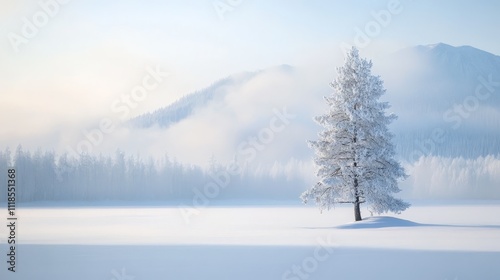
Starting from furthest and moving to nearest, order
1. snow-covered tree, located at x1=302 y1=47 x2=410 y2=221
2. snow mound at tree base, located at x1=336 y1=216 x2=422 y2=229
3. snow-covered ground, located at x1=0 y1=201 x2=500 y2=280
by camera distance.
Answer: snow-covered tree, located at x1=302 y1=47 x2=410 y2=221 < snow mound at tree base, located at x1=336 y1=216 x2=422 y2=229 < snow-covered ground, located at x1=0 y1=201 x2=500 y2=280

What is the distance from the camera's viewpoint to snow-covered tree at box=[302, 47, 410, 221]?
4200cm

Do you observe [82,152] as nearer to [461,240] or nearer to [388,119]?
[388,119]

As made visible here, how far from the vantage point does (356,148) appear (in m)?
42.4

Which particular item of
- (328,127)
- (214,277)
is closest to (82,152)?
(328,127)

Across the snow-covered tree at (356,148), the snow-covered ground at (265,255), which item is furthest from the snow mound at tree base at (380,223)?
the snow-covered ground at (265,255)

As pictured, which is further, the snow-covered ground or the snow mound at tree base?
the snow mound at tree base

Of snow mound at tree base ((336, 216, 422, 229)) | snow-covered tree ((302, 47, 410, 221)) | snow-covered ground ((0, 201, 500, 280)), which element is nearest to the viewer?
snow-covered ground ((0, 201, 500, 280))

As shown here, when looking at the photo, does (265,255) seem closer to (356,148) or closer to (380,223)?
(380,223)

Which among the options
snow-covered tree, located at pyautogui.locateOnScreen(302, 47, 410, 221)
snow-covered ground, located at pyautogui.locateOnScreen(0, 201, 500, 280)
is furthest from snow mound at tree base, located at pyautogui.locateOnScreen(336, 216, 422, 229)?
snow-covered ground, located at pyautogui.locateOnScreen(0, 201, 500, 280)

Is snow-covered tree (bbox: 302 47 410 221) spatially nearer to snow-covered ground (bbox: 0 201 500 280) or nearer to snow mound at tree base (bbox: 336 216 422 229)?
snow mound at tree base (bbox: 336 216 422 229)

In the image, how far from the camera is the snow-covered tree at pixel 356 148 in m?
42.0

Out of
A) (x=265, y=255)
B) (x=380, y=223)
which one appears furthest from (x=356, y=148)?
(x=265, y=255)

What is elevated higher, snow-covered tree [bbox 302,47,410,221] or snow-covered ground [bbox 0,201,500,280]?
snow-covered tree [bbox 302,47,410,221]

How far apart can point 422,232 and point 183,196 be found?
433 feet
